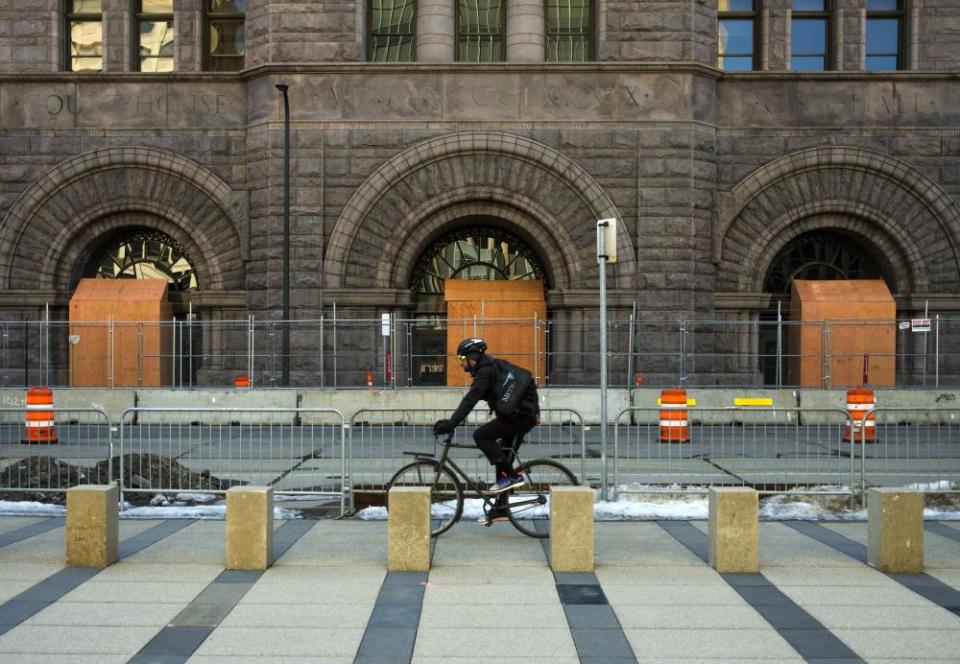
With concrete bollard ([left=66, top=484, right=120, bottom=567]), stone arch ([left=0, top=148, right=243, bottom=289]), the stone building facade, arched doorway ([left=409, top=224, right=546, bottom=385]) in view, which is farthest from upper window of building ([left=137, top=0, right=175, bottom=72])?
concrete bollard ([left=66, top=484, right=120, bottom=567])

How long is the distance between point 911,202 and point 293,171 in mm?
15063

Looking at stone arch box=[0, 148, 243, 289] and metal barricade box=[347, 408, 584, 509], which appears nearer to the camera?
metal barricade box=[347, 408, 584, 509]

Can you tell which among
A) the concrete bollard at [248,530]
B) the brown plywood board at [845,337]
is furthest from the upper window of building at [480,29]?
the concrete bollard at [248,530]

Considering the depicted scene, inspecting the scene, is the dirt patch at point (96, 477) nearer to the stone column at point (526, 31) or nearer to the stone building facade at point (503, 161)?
the stone building facade at point (503, 161)

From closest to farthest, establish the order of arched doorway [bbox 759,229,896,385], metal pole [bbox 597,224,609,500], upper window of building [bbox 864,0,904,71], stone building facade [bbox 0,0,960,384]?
metal pole [bbox 597,224,609,500] → stone building facade [bbox 0,0,960,384] → upper window of building [bbox 864,0,904,71] → arched doorway [bbox 759,229,896,385]

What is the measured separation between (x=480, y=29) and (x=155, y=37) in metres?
8.30

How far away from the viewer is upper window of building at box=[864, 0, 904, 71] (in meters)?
27.8

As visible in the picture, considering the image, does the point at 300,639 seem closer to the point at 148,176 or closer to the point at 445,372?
the point at 445,372

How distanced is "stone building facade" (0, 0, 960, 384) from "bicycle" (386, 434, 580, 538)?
595 inches

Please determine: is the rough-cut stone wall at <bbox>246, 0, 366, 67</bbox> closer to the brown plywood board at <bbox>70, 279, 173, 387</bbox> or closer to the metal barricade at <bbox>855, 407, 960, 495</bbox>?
the brown plywood board at <bbox>70, 279, 173, 387</bbox>

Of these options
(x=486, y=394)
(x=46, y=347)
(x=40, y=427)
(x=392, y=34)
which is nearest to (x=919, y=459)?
(x=486, y=394)

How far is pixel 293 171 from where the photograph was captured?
26.3 metres

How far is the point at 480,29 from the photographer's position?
89.3ft

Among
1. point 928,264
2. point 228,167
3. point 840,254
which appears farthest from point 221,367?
point 928,264
